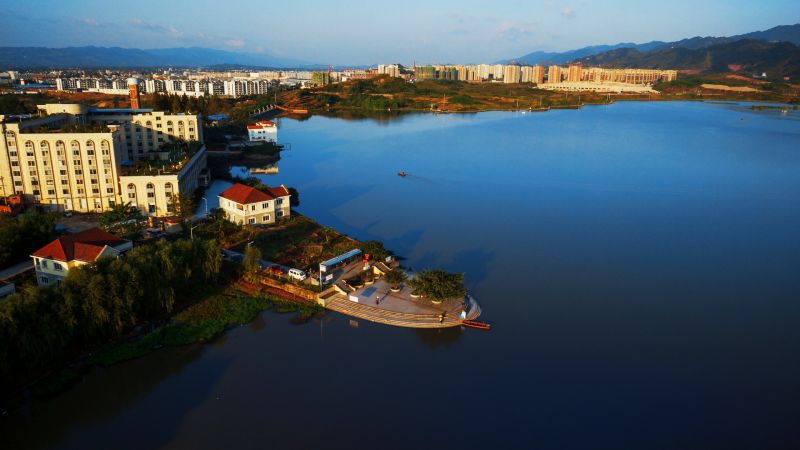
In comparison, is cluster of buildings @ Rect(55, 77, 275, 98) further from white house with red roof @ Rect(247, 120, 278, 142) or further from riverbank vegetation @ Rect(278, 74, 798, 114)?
white house with red roof @ Rect(247, 120, 278, 142)

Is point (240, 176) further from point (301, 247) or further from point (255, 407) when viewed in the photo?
point (255, 407)

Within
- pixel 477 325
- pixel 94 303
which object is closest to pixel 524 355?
pixel 477 325

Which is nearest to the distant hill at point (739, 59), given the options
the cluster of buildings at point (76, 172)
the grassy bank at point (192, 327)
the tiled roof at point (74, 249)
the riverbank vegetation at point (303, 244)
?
the riverbank vegetation at point (303, 244)

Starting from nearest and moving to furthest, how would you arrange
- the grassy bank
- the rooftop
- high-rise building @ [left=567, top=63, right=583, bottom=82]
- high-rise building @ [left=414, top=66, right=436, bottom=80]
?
the grassy bank → the rooftop → high-rise building @ [left=414, top=66, right=436, bottom=80] → high-rise building @ [left=567, top=63, right=583, bottom=82]

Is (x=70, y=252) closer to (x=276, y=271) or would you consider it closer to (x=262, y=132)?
(x=276, y=271)

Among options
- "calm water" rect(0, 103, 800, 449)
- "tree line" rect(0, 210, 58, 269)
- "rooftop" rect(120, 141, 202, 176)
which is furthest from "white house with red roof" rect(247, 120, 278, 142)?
"tree line" rect(0, 210, 58, 269)

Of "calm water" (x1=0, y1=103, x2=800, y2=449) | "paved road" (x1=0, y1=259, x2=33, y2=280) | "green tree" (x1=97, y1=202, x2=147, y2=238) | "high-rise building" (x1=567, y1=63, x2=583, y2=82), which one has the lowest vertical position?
"calm water" (x1=0, y1=103, x2=800, y2=449)
